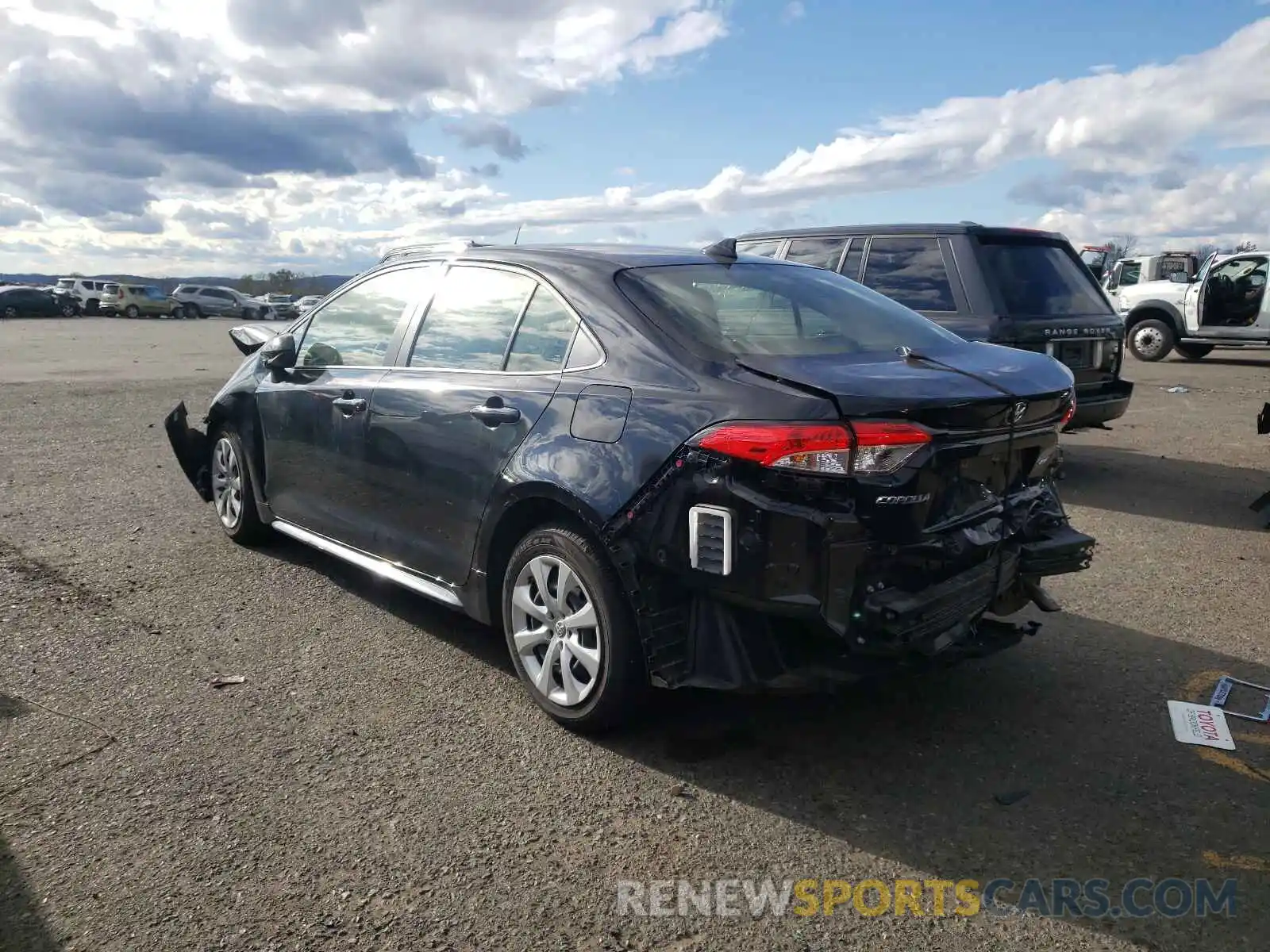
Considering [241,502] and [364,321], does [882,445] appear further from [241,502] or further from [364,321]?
[241,502]

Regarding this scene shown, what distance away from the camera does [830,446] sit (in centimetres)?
287

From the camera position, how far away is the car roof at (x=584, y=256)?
3.84 m

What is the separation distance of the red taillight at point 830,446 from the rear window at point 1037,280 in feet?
15.1

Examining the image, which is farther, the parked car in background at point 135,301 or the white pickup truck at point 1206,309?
the parked car in background at point 135,301

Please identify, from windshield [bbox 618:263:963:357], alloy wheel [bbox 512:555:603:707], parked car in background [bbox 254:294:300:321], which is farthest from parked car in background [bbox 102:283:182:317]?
alloy wheel [bbox 512:555:603:707]

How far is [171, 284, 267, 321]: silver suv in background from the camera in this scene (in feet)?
159

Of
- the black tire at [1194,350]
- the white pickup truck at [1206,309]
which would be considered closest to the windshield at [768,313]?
the white pickup truck at [1206,309]

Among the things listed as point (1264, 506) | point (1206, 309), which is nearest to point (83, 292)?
point (1206, 309)

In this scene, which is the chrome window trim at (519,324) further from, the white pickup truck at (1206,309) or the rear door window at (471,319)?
Result: the white pickup truck at (1206,309)

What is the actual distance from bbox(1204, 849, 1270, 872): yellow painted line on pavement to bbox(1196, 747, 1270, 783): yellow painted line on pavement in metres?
0.52

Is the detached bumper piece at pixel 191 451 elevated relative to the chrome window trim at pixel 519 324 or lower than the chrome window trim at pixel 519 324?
lower

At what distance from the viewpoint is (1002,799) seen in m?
3.09

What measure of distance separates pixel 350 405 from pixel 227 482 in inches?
68.3

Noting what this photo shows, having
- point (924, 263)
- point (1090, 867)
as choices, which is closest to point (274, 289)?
point (924, 263)
